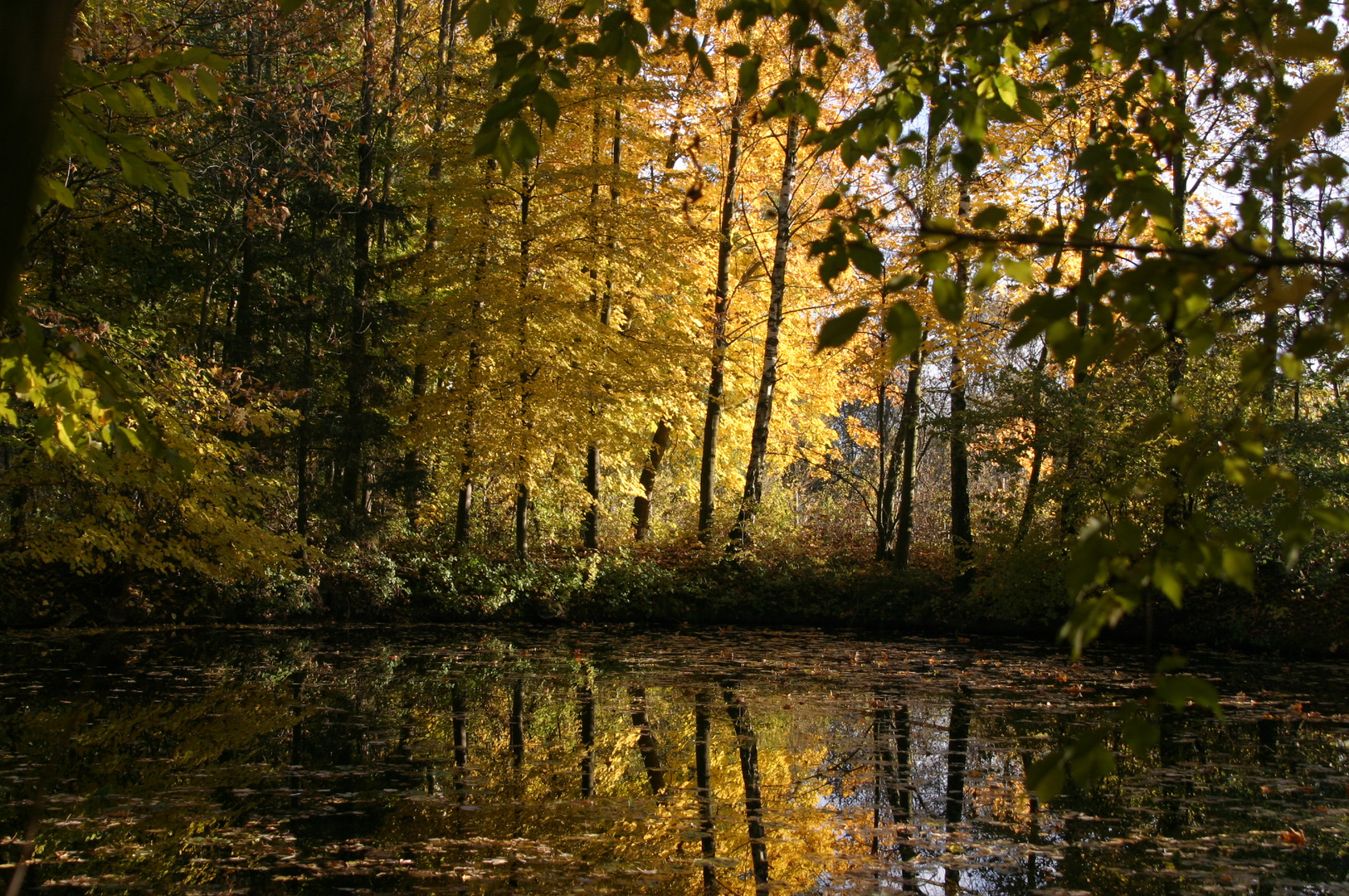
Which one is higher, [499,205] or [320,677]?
[499,205]

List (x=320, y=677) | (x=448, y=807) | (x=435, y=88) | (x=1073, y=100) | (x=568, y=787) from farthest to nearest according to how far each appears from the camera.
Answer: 1. (x=435, y=88)
2. (x=320, y=677)
3. (x=568, y=787)
4. (x=448, y=807)
5. (x=1073, y=100)

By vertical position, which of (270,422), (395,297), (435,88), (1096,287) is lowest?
(1096,287)

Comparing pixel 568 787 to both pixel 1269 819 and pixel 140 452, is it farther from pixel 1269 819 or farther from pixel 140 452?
pixel 140 452

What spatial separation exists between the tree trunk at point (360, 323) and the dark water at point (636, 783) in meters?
6.31

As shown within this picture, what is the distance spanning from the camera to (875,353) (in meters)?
16.5

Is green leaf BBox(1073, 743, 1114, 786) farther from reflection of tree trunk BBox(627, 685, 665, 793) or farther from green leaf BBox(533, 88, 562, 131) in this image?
reflection of tree trunk BBox(627, 685, 665, 793)

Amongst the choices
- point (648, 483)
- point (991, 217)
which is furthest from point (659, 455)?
point (991, 217)

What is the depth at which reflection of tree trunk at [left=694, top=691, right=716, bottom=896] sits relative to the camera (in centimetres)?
436

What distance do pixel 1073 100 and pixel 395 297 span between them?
17918 mm

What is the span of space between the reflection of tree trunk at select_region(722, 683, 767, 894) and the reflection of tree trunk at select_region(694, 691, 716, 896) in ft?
0.63

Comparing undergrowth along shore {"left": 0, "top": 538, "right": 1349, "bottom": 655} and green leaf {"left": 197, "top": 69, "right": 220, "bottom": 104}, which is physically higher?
green leaf {"left": 197, "top": 69, "right": 220, "bottom": 104}

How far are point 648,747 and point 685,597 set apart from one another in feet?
33.4

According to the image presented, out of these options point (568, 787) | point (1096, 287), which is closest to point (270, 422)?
point (568, 787)

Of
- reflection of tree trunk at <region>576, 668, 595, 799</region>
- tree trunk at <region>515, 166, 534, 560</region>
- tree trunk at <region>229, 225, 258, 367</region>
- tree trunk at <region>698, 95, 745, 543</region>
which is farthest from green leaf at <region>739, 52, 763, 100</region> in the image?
tree trunk at <region>229, 225, 258, 367</region>
